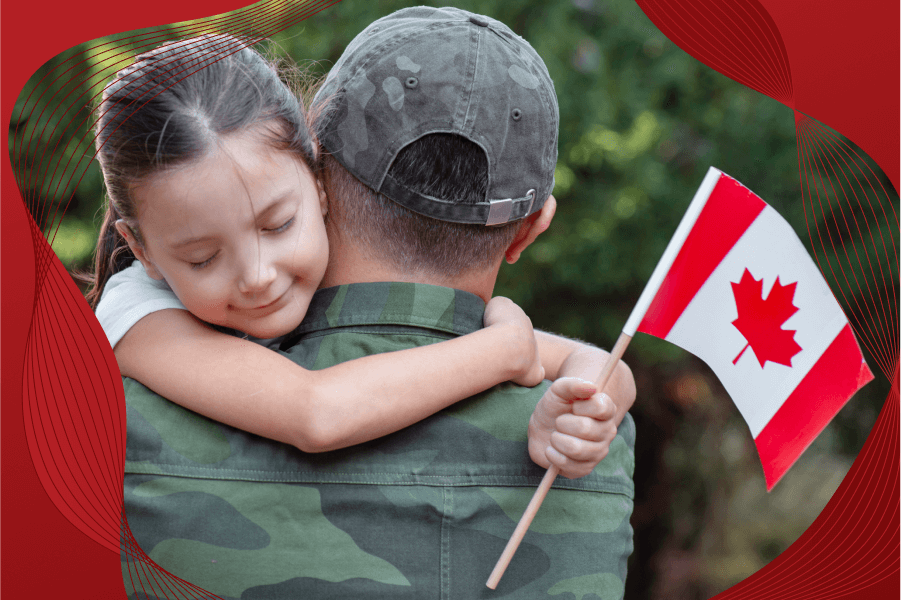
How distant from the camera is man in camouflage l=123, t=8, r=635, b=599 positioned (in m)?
1.45

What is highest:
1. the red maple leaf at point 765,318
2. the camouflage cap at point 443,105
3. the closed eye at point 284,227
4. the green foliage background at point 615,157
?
the camouflage cap at point 443,105

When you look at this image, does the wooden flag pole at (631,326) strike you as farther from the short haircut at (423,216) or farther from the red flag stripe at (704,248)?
the short haircut at (423,216)

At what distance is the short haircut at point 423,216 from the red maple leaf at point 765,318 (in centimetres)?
57

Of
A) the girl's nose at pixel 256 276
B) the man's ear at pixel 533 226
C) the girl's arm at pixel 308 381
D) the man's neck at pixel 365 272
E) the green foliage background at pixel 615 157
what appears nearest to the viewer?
the girl's arm at pixel 308 381

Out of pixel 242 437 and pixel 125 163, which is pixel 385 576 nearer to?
pixel 242 437

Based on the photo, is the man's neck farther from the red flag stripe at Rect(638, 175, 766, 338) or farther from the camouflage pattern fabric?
the red flag stripe at Rect(638, 175, 766, 338)

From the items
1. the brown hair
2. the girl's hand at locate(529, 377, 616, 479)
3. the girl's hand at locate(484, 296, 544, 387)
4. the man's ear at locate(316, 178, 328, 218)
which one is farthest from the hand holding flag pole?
the brown hair

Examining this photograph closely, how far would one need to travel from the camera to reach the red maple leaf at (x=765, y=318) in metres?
1.77

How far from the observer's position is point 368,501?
1479 millimetres

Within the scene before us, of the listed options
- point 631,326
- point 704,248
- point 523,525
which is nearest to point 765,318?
point 704,248

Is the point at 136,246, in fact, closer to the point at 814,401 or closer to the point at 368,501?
the point at 368,501

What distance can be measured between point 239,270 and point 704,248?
101 centimetres

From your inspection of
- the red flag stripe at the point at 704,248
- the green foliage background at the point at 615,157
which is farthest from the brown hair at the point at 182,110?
the green foliage background at the point at 615,157

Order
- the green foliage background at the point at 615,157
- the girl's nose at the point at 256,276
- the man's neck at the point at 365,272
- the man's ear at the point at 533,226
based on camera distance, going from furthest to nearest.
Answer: the green foliage background at the point at 615,157
the man's ear at the point at 533,226
the man's neck at the point at 365,272
the girl's nose at the point at 256,276
